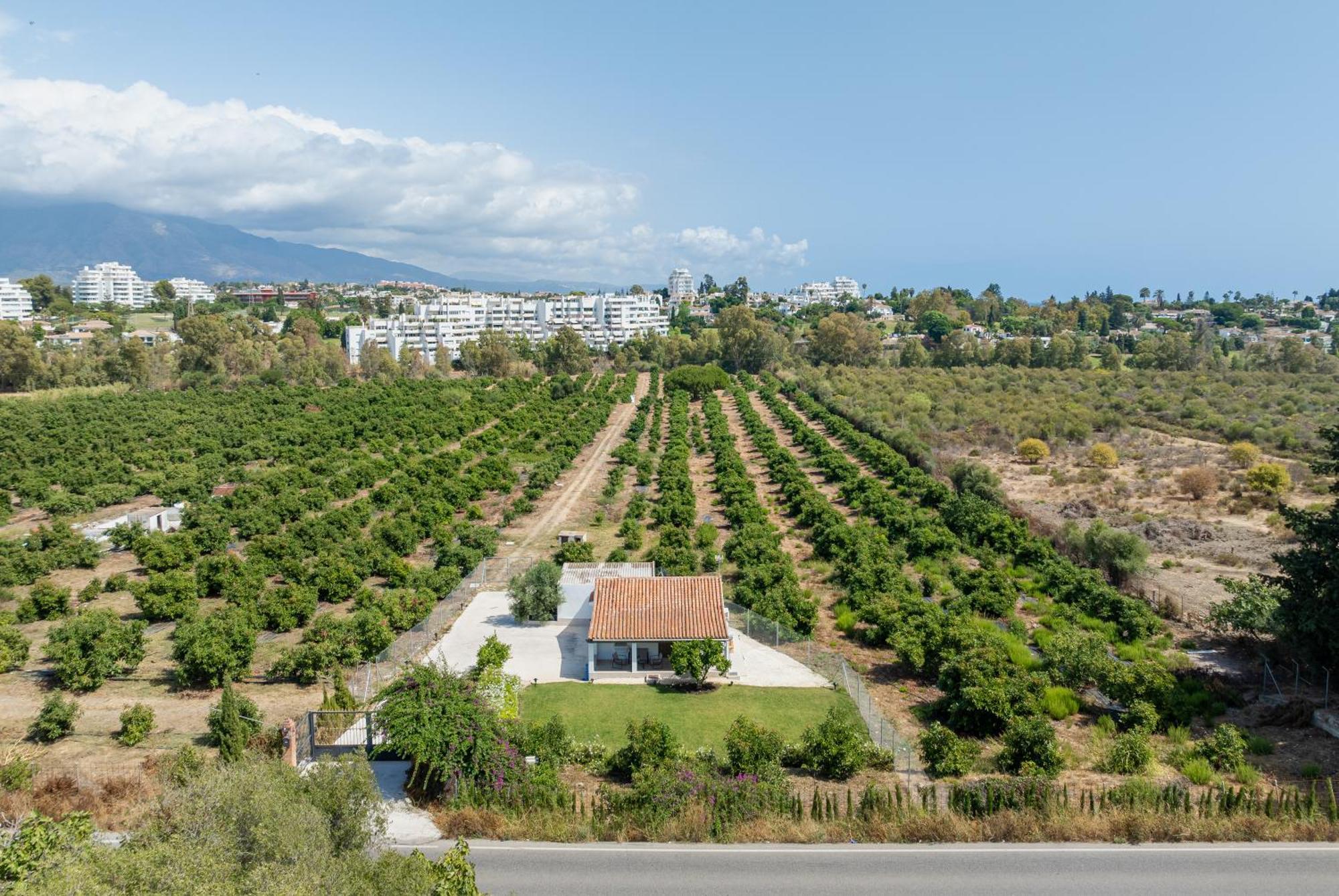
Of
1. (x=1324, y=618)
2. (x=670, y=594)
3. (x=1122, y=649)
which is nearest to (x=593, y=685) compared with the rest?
(x=670, y=594)

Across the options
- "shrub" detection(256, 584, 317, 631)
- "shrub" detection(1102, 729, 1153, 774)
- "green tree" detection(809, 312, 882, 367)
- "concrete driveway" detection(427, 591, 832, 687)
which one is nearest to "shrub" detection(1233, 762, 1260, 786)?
"shrub" detection(1102, 729, 1153, 774)

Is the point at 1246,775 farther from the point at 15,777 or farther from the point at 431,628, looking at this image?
the point at 15,777

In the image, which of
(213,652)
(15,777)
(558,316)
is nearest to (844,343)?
Answer: (558,316)

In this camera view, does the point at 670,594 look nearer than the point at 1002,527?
Yes

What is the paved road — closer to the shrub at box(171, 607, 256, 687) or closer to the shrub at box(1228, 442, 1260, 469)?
the shrub at box(171, 607, 256, 687)

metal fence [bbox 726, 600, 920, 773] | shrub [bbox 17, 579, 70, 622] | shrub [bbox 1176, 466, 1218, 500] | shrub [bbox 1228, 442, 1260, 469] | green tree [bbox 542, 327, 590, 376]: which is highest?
green tree [bbox 542, 327, 590, 376]

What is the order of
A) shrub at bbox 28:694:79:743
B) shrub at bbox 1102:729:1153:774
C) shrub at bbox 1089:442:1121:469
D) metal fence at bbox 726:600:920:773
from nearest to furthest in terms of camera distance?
shrub at bbox 1102:729:1153:774, shrub at bbox 28:694:79:743, metal fence at bbox 726:600:920:773, shrub at bbox 1089:442:1121:469

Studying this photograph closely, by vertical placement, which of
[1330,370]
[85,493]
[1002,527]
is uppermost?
[1330,370]

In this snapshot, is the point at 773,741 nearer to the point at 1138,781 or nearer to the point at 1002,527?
the point at 1138,781
